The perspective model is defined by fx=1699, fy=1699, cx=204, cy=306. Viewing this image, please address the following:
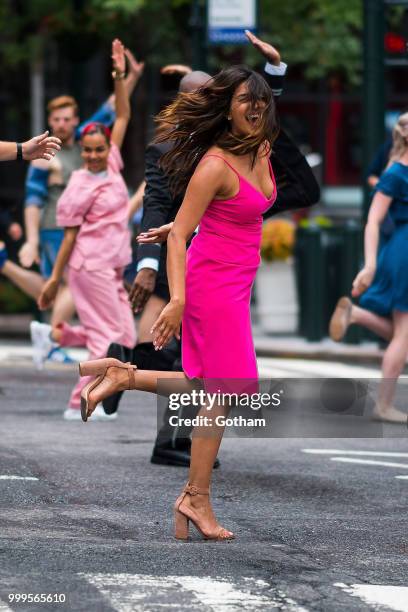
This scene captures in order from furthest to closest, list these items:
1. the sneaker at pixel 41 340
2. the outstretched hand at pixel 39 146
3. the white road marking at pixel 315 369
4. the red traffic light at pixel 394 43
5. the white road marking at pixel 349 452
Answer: the red traffic light at pixel 394 43 < the white road marking at pixel 315 369 < the sneaker at pixel 41 340 < the white road marking at pixel 349 452 < the outstretched hand at pixel 39 146

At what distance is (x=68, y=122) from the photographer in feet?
36.5

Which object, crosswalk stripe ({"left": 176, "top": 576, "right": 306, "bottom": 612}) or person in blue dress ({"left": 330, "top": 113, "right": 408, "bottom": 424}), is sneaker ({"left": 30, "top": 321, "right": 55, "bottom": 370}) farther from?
crosswalk stripe ({"left": 176, "top": 576, "right": 306, "bottom": 612})

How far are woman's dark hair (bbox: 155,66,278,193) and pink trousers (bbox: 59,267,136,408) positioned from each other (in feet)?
11.9

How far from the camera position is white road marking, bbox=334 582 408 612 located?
204 inches

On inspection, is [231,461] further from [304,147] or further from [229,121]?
[304,147]

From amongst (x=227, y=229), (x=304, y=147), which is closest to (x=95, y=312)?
(x=227, y=229)

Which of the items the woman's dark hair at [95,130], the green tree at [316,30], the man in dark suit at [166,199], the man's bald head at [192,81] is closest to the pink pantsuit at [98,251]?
the woman's dark hair at [95,130]

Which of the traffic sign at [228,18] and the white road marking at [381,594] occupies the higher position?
the traffic sign at [228,18]

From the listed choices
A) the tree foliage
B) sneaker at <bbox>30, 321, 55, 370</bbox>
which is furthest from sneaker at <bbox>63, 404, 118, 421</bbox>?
the tree foliage

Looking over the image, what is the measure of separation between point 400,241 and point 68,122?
2.52 meters

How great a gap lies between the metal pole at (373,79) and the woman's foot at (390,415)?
5.44 metres

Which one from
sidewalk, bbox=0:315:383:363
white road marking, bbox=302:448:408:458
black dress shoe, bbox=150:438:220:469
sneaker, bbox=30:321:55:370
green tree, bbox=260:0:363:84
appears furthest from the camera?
green tree, bbox=260:0:363:84

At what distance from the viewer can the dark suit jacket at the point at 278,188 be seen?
7805mm

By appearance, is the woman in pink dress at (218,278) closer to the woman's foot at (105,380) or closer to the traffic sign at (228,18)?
the woman's foot at (105,380)
